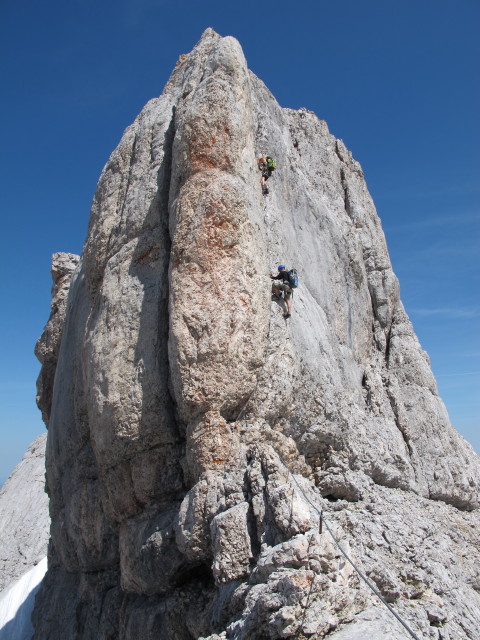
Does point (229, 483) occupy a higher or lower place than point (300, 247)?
lower

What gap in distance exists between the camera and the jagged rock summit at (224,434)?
757cm

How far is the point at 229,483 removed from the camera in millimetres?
8656

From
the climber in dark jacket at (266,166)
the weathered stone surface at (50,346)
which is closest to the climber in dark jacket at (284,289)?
the climber in dark jacket at (266,166)

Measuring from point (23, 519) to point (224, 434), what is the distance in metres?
23.1

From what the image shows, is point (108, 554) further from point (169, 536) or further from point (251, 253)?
point (251, 253)

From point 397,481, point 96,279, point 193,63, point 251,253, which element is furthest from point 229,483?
point 193,63

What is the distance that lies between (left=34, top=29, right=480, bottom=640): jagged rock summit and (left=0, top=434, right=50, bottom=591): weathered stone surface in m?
13.8

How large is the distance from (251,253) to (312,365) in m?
2.75

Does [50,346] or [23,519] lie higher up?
[50,346]

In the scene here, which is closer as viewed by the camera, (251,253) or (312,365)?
(251,253)

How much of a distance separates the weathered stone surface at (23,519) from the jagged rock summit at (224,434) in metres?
13.8

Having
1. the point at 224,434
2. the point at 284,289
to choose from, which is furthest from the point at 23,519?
the point at 284,289

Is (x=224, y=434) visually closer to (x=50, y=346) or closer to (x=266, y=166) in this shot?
(x=266, y=166)

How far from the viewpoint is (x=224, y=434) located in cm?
934
